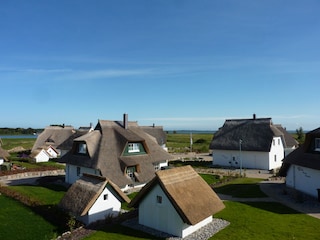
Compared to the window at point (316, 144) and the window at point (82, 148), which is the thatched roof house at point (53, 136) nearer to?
the window at point (82, 148)

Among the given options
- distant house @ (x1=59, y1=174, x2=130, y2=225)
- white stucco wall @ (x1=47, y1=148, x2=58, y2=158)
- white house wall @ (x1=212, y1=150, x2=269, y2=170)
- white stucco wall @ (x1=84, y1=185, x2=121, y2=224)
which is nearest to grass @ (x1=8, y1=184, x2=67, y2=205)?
distant house @ (x1=59, y1=174, x2=130, y2=225)

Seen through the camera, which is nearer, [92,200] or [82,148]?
[92,200]

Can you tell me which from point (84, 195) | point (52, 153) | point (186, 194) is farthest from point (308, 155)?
point (52, 153)

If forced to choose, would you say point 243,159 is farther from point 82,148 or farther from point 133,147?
point 82,148

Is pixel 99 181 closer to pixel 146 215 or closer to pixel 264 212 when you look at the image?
pixel 146 215

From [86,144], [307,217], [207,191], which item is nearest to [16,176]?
[86,144]

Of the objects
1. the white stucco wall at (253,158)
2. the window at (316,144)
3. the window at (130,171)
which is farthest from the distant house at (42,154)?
the window at (316,144)

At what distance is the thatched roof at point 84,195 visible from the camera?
19.1m

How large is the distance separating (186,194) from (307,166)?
12763 mm

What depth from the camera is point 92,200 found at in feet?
62.8

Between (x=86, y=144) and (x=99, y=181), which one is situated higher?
(x=86, y=144)

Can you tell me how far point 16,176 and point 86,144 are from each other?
13.2 metres

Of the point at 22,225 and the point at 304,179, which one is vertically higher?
the point at 304,179

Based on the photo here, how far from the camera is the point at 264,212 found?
2066 cm
